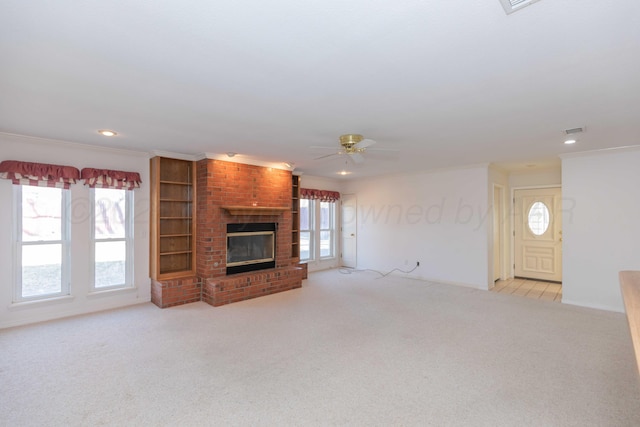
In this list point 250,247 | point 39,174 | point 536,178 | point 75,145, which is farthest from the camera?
point 536,178

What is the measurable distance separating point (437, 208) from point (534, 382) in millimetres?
4022

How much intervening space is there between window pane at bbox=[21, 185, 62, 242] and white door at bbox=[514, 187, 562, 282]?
Answer: 802cm

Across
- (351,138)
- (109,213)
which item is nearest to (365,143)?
(351,138)

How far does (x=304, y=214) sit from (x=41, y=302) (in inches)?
186

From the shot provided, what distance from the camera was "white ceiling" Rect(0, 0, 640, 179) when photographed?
145 cm

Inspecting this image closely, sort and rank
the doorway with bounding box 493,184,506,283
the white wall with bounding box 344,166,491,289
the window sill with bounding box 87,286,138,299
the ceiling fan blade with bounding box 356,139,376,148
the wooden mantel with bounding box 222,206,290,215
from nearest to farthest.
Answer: the ceiling fan blade with bounding box 356,139,376,148 → the window sill with bounding box 87,286,138,299 → the wooden mantel with bounding box 222,206,290,215 → the white wall with bounding box 344,166,491,289 → the doorway with bounding box 493,184,506,283

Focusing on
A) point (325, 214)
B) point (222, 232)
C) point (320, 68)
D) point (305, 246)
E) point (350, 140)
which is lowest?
Answer: point (305, 246)

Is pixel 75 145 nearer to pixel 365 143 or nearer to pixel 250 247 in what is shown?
pixel 250 247

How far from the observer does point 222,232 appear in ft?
16.3

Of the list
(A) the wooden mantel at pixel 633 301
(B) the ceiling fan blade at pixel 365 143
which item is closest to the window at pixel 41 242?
(B) the ceiling fan blade at pixel 365 143

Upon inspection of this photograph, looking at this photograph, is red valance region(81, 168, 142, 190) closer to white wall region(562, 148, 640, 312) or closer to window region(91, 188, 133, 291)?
window region(91, 188, 133, 291)

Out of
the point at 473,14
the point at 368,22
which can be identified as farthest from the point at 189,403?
the point at 473,14

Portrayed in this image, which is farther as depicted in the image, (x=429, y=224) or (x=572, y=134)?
(x=429, y=224)

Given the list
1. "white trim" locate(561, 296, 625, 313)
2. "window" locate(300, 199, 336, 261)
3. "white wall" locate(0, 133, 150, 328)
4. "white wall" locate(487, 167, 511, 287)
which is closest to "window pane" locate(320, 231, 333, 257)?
"window" locate(300, 199, 336, 261)
